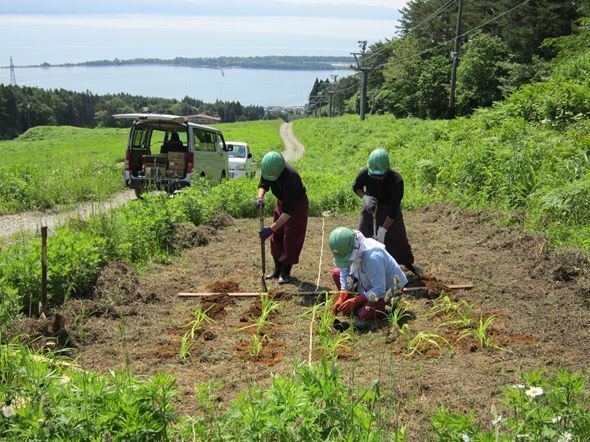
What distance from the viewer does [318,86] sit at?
146250 mm

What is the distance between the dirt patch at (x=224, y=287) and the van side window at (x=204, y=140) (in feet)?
29.4

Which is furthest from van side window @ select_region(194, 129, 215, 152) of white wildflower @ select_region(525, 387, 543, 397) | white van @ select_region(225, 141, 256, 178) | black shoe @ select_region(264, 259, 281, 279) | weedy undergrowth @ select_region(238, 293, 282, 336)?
white wildflower @ select_region(525, 387, 543, 397)

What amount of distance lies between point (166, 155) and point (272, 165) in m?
9.16

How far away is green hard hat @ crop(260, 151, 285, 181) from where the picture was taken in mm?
7344

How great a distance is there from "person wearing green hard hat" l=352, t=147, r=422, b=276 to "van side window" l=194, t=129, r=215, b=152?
8.97 meters

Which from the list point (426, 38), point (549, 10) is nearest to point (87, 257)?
point (549, 10)

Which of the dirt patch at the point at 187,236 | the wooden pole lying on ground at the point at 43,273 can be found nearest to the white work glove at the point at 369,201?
the dirt patch at the point at 187,236

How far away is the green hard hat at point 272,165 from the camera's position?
24.1ft

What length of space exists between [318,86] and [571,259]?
5603 inches

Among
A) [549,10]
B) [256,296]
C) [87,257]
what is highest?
[549,10]

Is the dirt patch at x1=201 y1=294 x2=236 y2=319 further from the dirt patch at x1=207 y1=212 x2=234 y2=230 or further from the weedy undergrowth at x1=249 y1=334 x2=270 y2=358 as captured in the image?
the dirt patch at x1=207 y1=212 x2=234 y2=230

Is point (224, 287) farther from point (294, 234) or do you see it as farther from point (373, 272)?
point (373, 272)

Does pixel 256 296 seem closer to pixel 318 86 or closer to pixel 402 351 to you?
pixel 402 351

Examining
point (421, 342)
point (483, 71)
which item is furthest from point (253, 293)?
point (483, 71)
